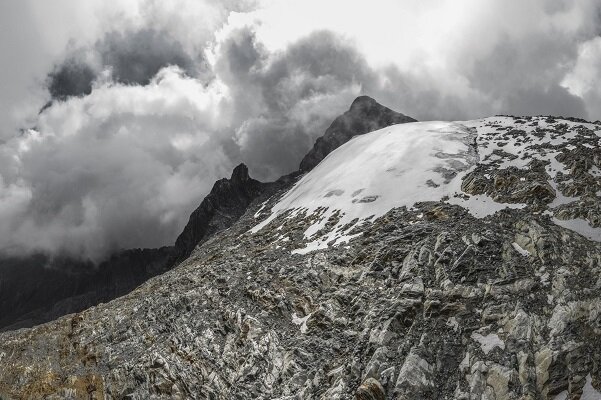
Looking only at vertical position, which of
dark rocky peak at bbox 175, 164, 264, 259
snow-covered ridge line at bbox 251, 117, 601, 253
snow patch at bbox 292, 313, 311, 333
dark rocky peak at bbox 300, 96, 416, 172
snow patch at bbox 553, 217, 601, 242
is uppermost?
dark rocky peak at bbox 300, 96, 416, 172

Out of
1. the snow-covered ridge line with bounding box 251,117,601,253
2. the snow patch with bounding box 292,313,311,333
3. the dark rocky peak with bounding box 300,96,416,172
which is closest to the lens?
the snow patch with bounding box 292,313,311,333

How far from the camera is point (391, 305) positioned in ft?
116

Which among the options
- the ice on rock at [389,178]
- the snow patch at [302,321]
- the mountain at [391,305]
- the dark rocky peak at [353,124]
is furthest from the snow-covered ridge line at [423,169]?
the dark rocky peak at [353,124]

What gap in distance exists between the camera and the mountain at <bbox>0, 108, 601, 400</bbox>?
29.3 m

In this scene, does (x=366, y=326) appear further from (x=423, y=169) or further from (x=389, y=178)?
(x=423, y=169)

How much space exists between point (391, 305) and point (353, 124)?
136 metres

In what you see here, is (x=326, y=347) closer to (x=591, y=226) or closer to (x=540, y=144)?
(x=591, y=226)

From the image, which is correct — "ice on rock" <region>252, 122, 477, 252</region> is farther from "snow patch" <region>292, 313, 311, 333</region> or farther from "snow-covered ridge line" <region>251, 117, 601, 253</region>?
"snow patch" <region>292, 313, 311, 333</region>

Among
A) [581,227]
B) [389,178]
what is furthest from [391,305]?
[389,178]

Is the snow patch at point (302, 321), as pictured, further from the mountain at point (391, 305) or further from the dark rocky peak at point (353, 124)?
the dark rocky peak at point (353, 124)

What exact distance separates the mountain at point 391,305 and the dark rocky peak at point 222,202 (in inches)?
3138

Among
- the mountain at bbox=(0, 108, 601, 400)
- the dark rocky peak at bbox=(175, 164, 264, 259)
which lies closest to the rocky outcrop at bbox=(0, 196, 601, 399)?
the mountain at bbox=(0, 108, 601, 400)

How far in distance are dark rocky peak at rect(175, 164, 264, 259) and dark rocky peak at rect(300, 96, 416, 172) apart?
2122 cm

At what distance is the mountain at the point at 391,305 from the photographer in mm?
29344
